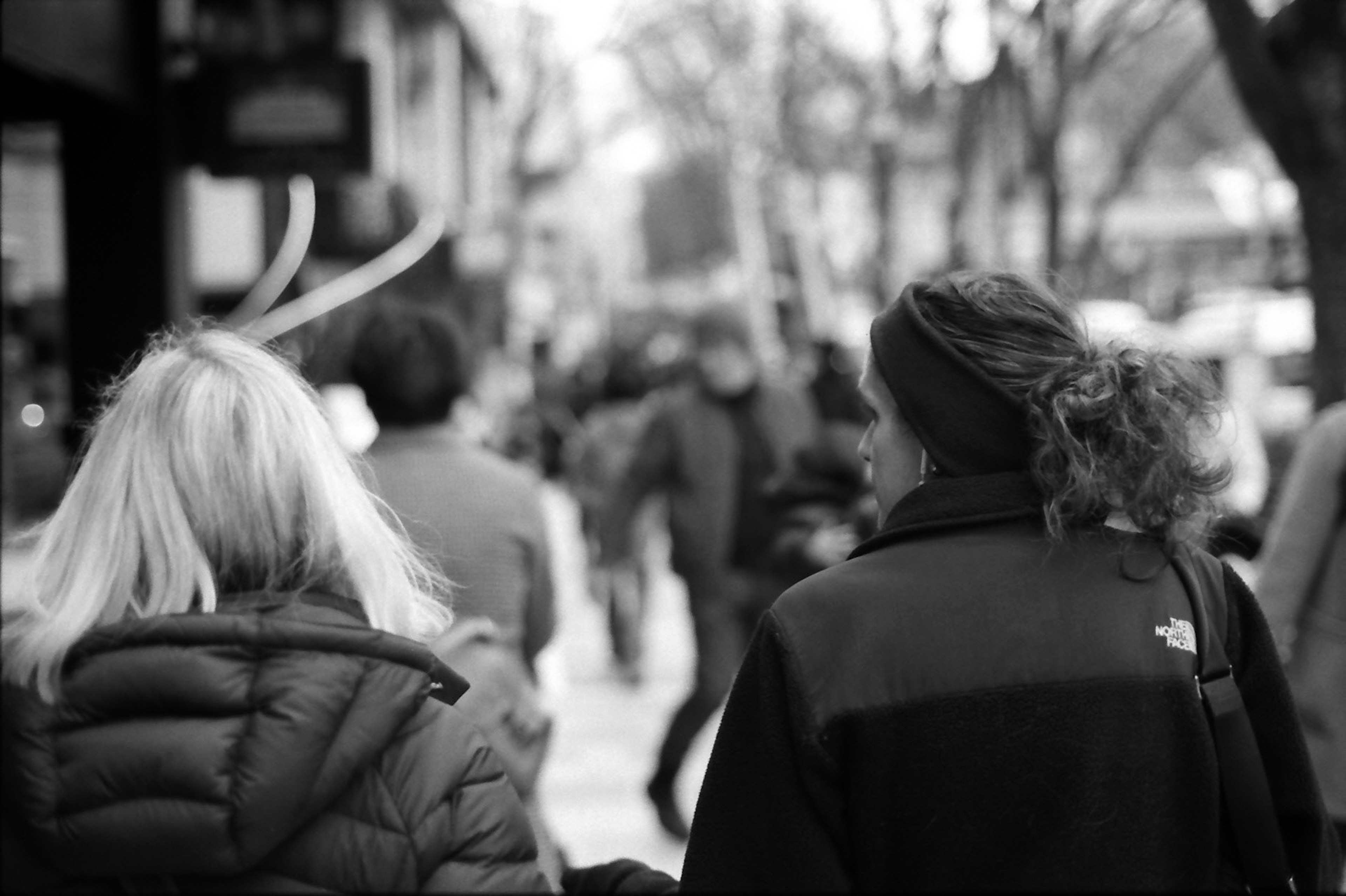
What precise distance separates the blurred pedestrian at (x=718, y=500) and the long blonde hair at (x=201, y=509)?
3.84m

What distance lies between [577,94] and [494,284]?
13.3 feet

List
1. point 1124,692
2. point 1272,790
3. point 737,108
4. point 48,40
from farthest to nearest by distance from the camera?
point 737,108 < point 48,40 < point 1272,790 < point 1124,692

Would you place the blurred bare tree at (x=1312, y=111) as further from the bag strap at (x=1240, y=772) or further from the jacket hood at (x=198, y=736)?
the jacket hood at (x=198, y=736)

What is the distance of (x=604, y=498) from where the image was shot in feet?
27.2

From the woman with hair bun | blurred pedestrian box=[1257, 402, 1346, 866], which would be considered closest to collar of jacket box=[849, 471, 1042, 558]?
the woman with hair bun

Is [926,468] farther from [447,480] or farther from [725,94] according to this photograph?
[725,94]

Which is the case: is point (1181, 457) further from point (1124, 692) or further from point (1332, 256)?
point (1332, 256)

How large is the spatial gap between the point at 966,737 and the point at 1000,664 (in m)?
0.10

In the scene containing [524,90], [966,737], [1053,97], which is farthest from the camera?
[524,90]

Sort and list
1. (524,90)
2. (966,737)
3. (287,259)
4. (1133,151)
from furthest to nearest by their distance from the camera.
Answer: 1. (524,90)
2. (287,259)
3. (1133,151)
4. (966,737)

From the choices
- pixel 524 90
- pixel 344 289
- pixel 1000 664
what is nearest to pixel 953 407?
pixel 1000 664

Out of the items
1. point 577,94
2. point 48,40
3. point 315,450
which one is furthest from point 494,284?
point 315,450

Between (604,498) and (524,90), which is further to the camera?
(524,90)

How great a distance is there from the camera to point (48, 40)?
5.18 m
